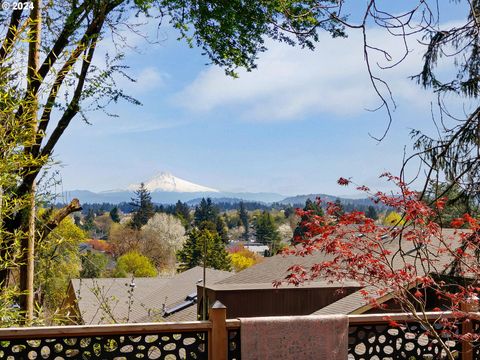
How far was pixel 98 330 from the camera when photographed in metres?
3.64

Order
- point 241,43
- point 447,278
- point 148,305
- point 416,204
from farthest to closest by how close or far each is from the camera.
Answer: point 148,305 → point 241,43 → point 447,278 → point 416,204

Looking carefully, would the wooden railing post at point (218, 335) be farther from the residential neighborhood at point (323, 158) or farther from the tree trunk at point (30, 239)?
the tree trunk at point (30, 239)

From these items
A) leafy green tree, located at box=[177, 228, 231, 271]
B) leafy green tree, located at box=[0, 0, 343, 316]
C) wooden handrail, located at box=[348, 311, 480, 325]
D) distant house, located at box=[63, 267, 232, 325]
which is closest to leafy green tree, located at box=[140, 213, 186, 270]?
leafy green tree, located at box=[177, 228, 231, 271]

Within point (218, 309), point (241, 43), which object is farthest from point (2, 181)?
point (241, 43)

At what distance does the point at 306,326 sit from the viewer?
3863 mm

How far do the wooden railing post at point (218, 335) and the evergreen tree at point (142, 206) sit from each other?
48.0 metres

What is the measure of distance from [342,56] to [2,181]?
2.32 meters

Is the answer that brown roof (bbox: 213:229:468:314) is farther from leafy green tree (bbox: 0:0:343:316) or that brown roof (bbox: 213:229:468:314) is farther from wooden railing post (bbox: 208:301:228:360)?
wooden railing post (bbox: 208:301:228:360)

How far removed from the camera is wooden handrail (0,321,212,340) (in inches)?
140

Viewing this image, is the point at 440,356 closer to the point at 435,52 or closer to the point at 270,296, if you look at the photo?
the point at 435,52

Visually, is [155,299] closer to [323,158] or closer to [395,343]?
[323,158]

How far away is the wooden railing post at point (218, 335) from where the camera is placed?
12.3ft

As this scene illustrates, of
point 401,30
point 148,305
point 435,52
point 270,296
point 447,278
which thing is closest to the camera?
point 401,30

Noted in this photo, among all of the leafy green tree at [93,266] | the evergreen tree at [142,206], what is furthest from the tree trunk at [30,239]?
the evergreen tree at [142,206]
